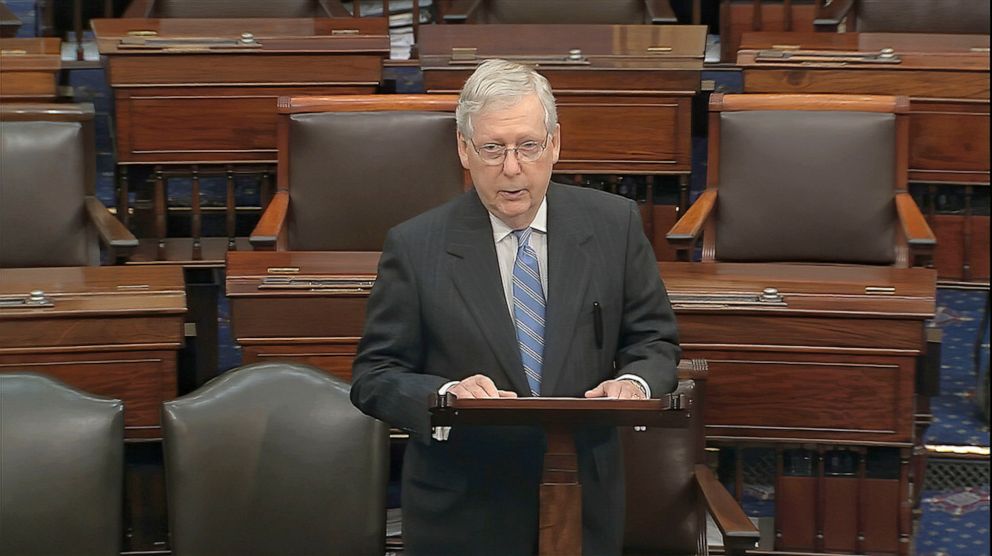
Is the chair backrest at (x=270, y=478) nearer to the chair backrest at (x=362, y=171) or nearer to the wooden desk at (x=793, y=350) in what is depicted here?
the wooden desk at (x=793, y=350)

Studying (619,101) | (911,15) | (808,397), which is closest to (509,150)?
(808,397)

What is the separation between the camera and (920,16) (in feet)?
7.08

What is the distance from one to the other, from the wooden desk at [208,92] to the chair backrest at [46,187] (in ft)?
0.45

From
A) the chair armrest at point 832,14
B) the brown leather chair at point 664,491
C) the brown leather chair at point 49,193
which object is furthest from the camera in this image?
the chair armrest at point 832,14

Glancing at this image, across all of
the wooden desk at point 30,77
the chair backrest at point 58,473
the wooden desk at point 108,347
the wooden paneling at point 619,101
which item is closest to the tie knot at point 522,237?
the chair backrest at point 58,473

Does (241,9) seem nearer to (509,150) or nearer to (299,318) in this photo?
(299,318)

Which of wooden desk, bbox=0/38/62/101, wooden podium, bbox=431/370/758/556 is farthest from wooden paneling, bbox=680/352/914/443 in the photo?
wooden desk, bbox=0/38/62/101

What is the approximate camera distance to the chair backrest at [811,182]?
173cm

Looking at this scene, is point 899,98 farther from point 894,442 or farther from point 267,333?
point 267,333

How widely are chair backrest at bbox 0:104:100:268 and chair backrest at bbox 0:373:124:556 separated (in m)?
0.48

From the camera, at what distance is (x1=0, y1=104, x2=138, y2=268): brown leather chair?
171cm

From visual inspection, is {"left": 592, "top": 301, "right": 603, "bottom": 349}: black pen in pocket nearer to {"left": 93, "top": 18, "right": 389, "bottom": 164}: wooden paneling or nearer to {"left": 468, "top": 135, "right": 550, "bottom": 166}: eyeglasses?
{"left": 468, "top": 135, "right": 550, "bottom": 166}: eyeglasses

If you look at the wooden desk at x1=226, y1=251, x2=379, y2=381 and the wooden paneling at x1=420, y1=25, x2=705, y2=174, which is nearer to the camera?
the wooden desk at x1=226, y1=251, x2=379, y2=381

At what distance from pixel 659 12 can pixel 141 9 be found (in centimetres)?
77
